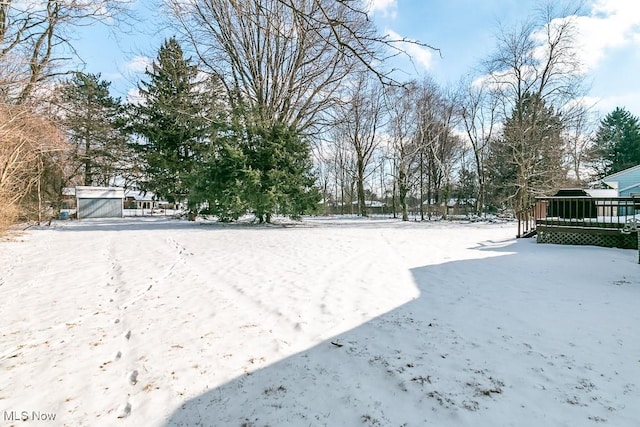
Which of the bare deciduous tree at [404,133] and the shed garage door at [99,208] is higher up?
the bare deciduous tree at [404,133]

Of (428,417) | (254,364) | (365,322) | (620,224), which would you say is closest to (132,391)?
(254,364)

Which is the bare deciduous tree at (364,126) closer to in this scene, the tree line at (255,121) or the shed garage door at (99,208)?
the tree line at (255,121)

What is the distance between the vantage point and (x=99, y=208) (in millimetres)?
28703

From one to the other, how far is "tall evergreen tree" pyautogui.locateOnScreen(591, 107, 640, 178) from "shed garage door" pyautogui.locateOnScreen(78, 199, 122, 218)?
42210mm

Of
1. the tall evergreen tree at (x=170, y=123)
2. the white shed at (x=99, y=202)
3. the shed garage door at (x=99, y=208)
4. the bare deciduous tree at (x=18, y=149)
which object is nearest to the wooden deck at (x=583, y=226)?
the bare deciduous tree at (x=18, y=149)

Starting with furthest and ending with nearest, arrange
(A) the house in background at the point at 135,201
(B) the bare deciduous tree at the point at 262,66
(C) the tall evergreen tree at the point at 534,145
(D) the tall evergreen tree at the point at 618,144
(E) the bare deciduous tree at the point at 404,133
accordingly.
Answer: (A) the house in background at the point at 135,201, (D) the tall evergreen tree at the point at 618,144, (E) the bare deciduous tree at the point at 404,133, (C) the tall evergreen tree at the point at 534,145, (B) the bare deciduous tree at the point at 262,66

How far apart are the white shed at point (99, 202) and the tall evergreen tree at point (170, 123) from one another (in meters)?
6.84

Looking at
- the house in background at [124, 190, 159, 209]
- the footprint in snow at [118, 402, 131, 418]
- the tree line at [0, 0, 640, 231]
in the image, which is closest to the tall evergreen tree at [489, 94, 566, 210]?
the tree line at [0, 0, 640, 231]

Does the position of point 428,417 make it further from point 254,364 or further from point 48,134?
point 48,134

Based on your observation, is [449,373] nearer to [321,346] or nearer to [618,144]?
[321,346]

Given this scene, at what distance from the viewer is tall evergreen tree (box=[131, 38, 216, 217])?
22500 millimetres

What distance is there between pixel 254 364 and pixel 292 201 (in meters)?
13.3

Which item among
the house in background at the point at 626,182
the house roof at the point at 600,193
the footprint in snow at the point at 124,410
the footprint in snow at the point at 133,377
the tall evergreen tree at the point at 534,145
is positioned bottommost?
the footprint in snow at the point at 124,410

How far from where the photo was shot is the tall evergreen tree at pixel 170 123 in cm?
2250
